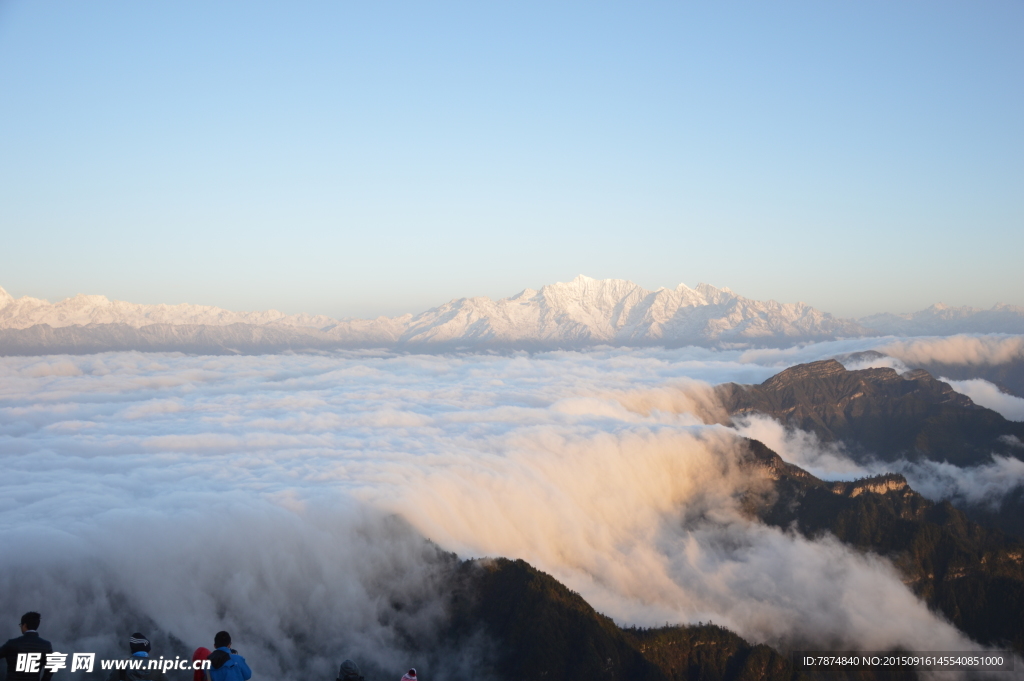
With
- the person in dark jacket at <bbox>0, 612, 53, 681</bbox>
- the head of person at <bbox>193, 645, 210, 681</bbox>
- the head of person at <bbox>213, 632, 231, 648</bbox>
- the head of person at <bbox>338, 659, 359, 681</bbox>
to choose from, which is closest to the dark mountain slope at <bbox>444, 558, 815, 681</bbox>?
the head of person at <bbox>338, 659, 359, 681</bbox>

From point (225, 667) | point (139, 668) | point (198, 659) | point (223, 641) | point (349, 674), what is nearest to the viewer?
point (225, 667)

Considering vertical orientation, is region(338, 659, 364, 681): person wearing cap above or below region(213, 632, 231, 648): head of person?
below

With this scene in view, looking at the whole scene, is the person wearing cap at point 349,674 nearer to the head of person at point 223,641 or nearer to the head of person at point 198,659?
the head of person at point 223,641

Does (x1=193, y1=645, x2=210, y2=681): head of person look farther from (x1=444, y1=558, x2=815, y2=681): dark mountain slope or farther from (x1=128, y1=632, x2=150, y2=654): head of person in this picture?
(x1=444, y1=558, x2=815, y2=681): dark mountain slope

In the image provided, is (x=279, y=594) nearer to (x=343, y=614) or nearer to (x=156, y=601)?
(x=343, y=614)

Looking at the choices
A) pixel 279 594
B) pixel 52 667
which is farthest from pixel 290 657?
pixel 52 667

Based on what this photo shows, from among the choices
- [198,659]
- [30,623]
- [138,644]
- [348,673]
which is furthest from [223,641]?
[30,623]

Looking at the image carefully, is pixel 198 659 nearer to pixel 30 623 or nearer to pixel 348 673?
pixel 348 673
